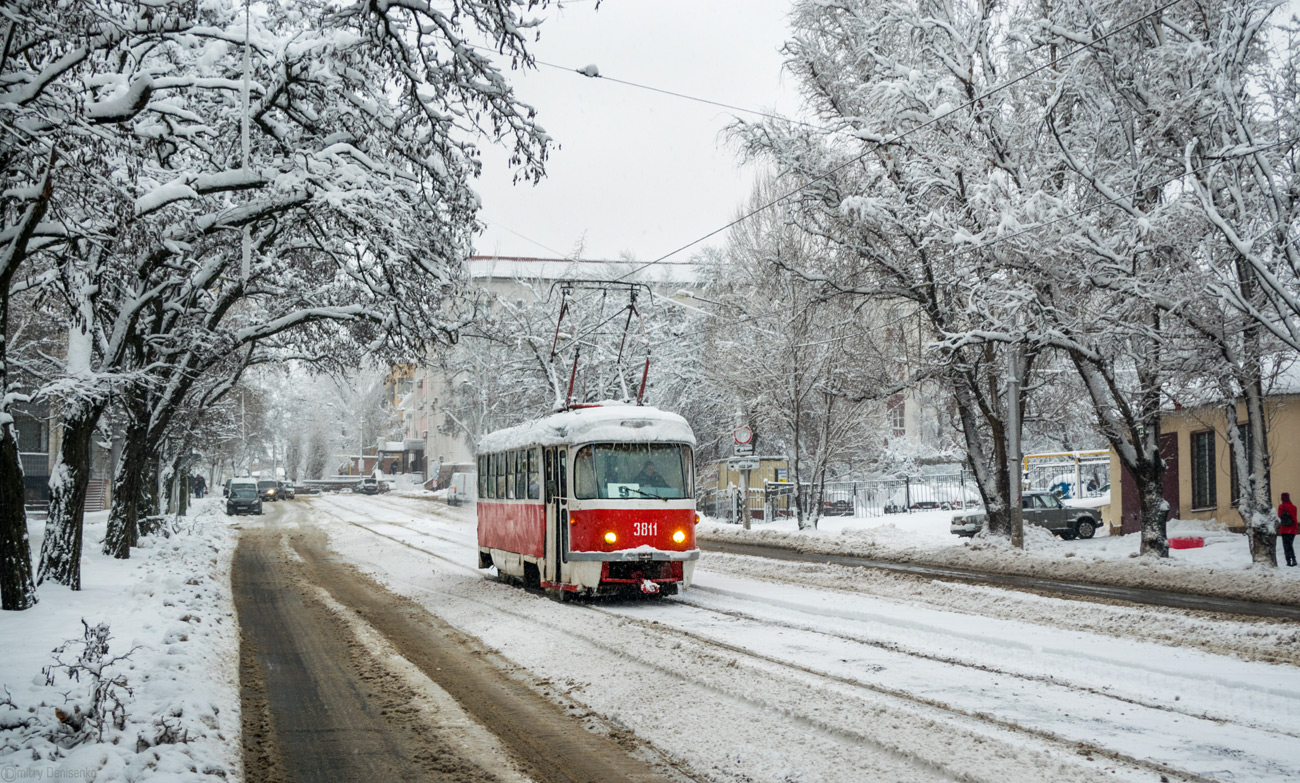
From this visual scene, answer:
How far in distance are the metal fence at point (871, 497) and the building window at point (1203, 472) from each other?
1194 centimetres

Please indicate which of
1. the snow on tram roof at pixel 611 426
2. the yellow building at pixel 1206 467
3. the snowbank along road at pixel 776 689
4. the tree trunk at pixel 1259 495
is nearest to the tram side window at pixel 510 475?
the snow on tram roof at pixel 611 426

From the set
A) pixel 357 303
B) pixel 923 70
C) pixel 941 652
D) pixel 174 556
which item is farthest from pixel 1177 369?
pixel 174 556

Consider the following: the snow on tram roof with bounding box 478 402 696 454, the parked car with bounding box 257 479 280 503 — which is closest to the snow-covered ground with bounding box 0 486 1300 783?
the snow on tram roof with bounding box 478 402 696 454

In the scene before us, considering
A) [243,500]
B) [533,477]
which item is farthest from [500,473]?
[243,500]

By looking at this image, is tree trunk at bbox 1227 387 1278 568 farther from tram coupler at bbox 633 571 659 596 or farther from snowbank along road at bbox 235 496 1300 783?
tram coupler at bbox 633 571 659 596

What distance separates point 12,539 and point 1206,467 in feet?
95.2

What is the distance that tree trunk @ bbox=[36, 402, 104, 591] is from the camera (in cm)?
1502

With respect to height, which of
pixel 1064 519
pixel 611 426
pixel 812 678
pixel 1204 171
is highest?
pixel 1204 171

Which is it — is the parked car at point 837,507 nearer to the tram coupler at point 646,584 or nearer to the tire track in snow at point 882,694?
the tram coupler at point 646,584

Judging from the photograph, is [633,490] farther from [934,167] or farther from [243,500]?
[243,500]

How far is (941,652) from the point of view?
11.0 metres

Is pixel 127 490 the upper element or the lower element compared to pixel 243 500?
upper

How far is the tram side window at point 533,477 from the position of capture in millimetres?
17734

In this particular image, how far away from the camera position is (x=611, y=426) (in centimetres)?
1658
